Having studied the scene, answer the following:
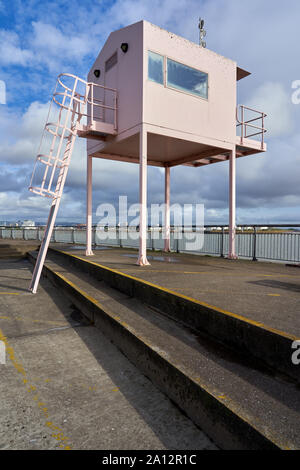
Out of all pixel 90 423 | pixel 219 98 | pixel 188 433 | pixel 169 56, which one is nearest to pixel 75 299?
pixel 90 423

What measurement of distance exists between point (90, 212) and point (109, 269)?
14.5 ft

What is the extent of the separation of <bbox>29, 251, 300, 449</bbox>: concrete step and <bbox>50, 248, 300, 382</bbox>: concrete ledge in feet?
0.40

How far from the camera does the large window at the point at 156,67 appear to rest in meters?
8.29

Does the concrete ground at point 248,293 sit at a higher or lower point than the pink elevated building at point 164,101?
lower

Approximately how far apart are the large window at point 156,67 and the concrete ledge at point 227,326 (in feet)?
20.3

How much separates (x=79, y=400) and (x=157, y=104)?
7879 mm

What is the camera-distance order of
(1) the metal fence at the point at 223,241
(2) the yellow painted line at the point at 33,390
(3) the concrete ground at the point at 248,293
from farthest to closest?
(1) the metal fence at the point at 223,241 → (3) the concrete ground at the point at 248,293 → (2) the yellow painted line at the point at 33,390

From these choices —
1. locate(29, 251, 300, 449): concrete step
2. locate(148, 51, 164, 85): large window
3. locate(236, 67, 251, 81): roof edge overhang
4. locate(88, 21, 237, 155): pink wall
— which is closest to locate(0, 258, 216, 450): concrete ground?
locate(29, 251, 300, 449): concrete step

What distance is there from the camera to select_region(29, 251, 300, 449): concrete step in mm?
1989

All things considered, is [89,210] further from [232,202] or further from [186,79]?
[186,79]

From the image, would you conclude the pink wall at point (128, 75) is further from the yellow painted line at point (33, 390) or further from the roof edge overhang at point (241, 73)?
the yellow painted line at point (33, 390)

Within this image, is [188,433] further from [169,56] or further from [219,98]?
[219,98]

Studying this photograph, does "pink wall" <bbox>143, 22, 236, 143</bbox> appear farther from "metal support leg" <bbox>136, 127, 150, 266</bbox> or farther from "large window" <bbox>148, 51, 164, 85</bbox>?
"metal support leg" <bbox>136, 127, 150, 266</bbox>

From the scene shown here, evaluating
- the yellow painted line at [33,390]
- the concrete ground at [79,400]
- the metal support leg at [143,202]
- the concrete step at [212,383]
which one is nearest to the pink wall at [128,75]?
the metal support leg at [143,202]
